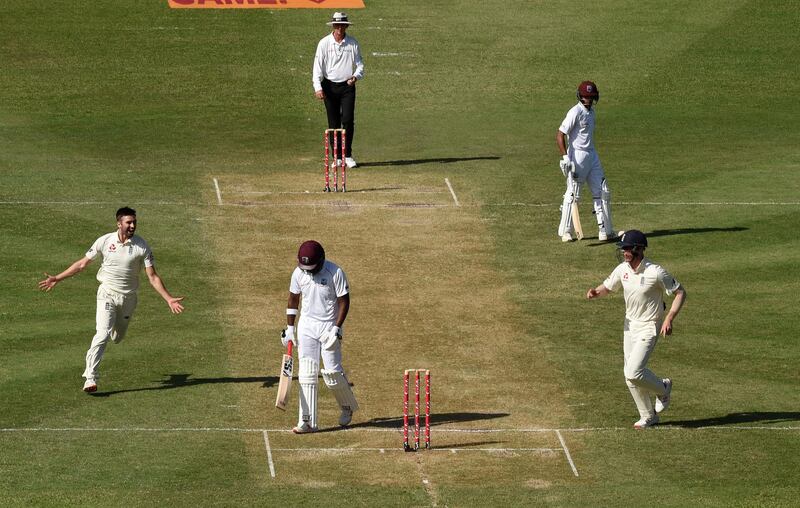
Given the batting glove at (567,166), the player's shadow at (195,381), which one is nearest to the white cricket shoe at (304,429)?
the player's shadow at (195,381)

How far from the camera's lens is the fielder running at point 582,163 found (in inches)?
1098

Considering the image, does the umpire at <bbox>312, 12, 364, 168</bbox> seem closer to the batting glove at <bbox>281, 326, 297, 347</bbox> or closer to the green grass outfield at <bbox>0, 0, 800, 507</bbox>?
the green grass outfield at <bbox>0, 0, 800, 507</bbox>

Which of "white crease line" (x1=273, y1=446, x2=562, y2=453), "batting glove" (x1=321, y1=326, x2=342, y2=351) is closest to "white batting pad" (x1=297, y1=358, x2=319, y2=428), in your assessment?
"batting glove" (x1=321, y1=326, x2=342, y2=351)

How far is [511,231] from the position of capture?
95.8 ft

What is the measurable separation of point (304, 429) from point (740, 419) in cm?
536

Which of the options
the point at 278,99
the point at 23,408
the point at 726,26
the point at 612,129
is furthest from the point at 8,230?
the point at 726,26

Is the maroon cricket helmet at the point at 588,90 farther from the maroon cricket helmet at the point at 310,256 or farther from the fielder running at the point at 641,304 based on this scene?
the maroon cricket helmet at the point at 310,256

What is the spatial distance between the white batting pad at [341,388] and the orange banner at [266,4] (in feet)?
84.4

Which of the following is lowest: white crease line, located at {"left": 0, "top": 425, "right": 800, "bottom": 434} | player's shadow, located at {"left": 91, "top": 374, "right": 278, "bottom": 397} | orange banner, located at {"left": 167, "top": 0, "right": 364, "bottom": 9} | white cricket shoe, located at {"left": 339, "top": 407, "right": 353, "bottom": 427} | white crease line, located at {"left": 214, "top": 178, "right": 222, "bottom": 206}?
white crease line, located at {"left": 0, "top": 425, "right": 800, "bottom": 434}

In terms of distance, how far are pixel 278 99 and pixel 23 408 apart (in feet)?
61.2

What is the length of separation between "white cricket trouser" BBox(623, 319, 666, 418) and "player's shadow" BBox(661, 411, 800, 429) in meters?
0.58

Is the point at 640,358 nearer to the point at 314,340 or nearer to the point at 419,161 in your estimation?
the point at 314,340

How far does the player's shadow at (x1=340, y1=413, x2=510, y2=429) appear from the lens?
67.3 feet

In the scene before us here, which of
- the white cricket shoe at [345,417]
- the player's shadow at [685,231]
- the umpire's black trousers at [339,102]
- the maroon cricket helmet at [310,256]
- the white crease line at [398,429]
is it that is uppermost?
the umpire's black trousers at [339,102]
